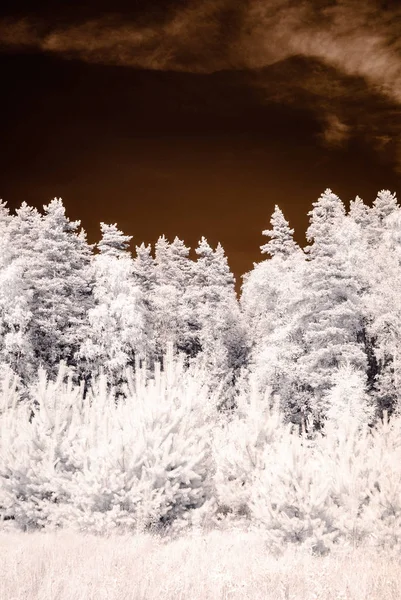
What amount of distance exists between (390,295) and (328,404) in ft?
21.9

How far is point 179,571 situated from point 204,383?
24.2 ft

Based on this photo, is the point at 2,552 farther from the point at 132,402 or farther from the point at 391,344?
the point at 391,344

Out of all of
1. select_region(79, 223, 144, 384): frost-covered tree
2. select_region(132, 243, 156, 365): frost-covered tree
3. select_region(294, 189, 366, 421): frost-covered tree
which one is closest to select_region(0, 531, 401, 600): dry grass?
select_region(294, 189, 366, 421): frost-covered tree

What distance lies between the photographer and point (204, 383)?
14.0 m

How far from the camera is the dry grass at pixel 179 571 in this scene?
5785 millimetres

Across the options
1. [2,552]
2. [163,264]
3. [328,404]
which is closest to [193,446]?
[2,552]

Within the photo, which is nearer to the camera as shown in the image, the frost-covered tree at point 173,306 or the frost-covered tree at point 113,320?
the frost-covered tree at point 113,320

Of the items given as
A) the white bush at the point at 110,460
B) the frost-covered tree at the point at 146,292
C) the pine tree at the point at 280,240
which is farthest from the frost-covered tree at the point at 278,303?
the white bush at the point at 110,460

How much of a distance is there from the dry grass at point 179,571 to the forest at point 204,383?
0.75 m

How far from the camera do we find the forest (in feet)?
29.3

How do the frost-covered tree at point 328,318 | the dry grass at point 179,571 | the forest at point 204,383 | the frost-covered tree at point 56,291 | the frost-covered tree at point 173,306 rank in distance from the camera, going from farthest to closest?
the frost-covered tree at point 173,306 < the frost-covered tree at point 56,291 < the frost-covered tree at point 328,318 < the forest at point 204,383 < the dry grass at point 179,571

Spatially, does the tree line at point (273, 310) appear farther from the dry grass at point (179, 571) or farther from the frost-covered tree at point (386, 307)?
the dry grass at point (179, 571)

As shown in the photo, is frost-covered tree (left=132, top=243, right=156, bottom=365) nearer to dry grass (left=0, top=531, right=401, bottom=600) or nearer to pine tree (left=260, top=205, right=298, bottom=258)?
pine tree (left=260, top=205, right=298, bottom=258)

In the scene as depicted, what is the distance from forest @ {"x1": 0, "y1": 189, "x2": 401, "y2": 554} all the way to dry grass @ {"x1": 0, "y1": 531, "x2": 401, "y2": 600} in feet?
2.46
